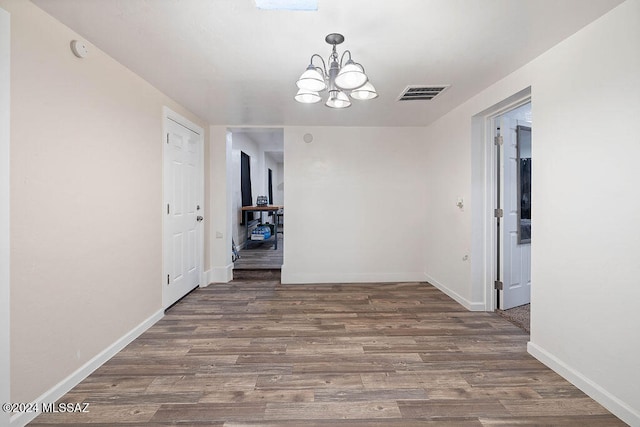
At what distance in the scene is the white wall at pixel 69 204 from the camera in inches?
59.3

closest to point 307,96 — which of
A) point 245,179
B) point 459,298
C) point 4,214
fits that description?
point 4,214

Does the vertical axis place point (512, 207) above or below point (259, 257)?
above

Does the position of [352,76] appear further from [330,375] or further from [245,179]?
[245,179]

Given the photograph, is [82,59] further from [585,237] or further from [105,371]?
[585,237]

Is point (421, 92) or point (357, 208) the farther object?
point (357, 208)

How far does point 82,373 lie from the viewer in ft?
6.14

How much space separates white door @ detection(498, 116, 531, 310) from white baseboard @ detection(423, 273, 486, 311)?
251mm

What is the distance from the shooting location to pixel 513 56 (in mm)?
2107

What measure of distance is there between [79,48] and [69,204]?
101cm

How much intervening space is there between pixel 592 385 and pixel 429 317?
1296 mm

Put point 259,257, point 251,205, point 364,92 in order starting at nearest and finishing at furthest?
1. point 364,92
2. point 259,257
3. point 251,205

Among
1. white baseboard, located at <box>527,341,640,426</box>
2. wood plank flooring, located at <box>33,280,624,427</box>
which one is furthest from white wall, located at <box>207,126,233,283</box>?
white baseboard, located at <box>527,341,640,426</box>

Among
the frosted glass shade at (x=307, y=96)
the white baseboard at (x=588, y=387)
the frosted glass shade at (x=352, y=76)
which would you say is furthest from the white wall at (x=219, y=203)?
the white baseboard at (x=588, y=387)

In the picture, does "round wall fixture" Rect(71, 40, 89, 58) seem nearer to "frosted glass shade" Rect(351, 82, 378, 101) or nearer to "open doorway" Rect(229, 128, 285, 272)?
"frosted glass shade" Rect(351, 82, 378, 101)
